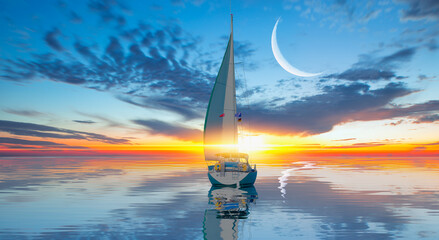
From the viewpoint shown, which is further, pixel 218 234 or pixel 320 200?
pixel 320 200

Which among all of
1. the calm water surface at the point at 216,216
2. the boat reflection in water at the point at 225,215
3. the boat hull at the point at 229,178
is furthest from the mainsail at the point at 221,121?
the boat reflection in water at the point at 225,215

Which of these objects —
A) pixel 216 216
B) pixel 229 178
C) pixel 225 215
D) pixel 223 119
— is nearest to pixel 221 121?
pixel 223 119

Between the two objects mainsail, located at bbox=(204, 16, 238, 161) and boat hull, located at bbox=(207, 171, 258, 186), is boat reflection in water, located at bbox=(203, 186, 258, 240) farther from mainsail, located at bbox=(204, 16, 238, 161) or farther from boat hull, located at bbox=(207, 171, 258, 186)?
mainsail, located at bbox=(204, 16, 238, 161)

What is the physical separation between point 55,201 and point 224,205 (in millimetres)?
15276

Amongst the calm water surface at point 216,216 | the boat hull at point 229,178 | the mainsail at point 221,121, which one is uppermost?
the mainsail at point 221,121

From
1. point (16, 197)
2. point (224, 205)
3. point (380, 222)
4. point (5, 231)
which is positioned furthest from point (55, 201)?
point (380, 222)

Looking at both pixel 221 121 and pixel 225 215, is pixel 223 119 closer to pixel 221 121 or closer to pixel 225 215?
pixel 221 121

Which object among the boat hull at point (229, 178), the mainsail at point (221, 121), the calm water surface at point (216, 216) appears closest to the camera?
the calm water surface at point (216, 216)

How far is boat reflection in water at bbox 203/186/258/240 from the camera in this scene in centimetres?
1630

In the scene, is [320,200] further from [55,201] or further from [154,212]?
[55,201]

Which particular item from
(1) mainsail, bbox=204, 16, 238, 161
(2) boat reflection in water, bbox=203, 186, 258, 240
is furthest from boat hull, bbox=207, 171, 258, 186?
(1) mainsail, bbox=204, 16, 238, 161

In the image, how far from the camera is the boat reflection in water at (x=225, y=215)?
16.3 metres

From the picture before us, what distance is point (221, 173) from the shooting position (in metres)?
32.5

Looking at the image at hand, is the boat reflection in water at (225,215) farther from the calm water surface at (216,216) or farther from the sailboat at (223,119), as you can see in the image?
the sailboat at (223,119)
